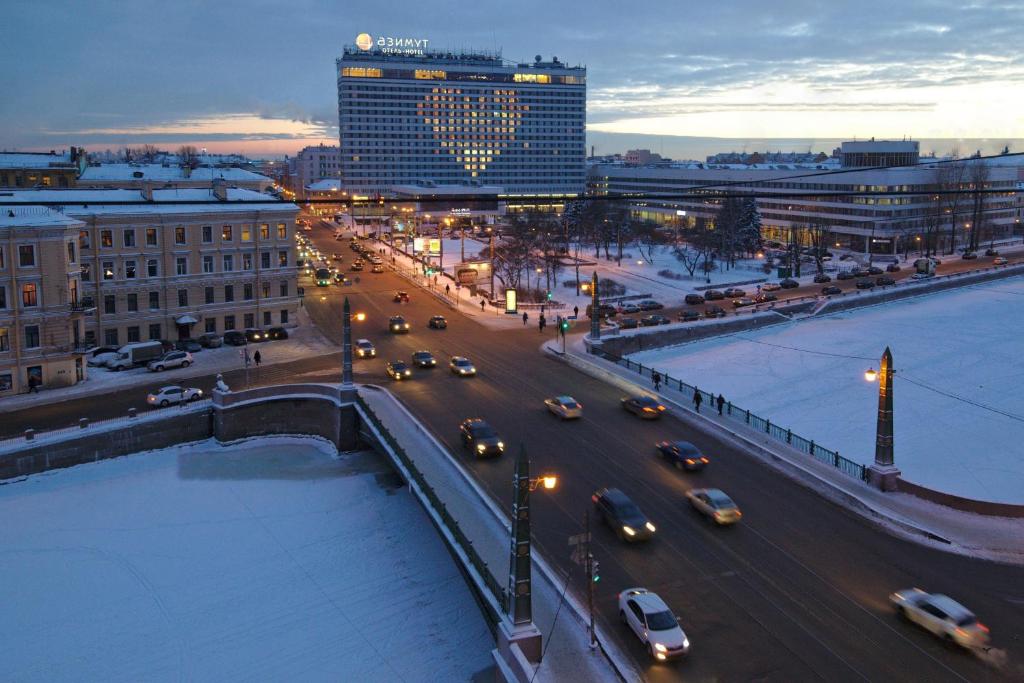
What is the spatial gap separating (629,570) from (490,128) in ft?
579

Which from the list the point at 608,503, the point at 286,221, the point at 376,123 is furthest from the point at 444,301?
the point at 376,123

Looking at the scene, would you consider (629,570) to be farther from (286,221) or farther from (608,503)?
(286,221)

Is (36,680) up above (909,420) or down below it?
below

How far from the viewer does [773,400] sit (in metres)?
40.5

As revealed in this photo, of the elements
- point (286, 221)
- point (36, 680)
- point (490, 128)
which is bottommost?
point (36, 680)

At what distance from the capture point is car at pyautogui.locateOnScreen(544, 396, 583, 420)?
32.3 m

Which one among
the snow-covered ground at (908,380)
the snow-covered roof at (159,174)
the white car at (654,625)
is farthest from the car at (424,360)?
the snow-covered roof at (159,174)

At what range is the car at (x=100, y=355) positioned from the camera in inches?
1715

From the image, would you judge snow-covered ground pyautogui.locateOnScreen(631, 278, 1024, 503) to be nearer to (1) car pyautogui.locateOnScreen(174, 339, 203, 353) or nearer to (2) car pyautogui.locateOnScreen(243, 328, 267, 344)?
(2) car pyautogui.locateOnScreen(243, 328, 267, 344)

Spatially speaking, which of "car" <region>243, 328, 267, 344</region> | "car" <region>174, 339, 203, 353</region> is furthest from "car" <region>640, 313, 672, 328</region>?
"car" <region>174, 339, 203, 353</region>

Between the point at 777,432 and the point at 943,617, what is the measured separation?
1573cm

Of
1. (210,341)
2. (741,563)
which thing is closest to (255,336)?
(210,341)

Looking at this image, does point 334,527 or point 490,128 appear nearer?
point 334,527

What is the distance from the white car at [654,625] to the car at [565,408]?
48.3 ft
